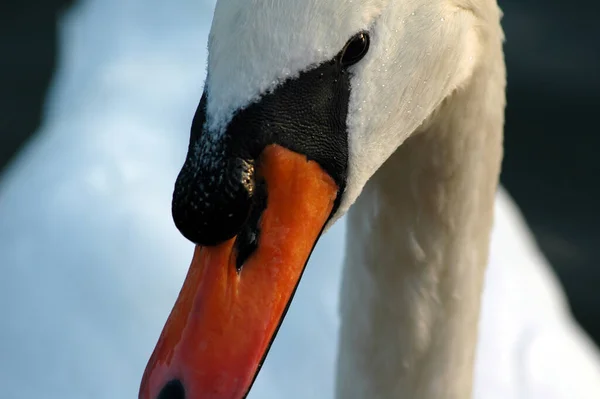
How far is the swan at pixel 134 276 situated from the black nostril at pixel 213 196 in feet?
5.53

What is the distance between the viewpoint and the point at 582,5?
4.87 meters

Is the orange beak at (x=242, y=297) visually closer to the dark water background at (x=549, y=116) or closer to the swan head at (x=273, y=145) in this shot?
the swan head at (x=273, y=145)

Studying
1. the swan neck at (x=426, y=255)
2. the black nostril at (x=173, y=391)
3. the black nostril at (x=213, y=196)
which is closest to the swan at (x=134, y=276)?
the swan neck at (x=426, y=255)

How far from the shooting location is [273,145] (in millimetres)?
1498

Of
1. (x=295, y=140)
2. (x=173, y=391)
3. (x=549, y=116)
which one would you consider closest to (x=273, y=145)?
(x=295, y=140)

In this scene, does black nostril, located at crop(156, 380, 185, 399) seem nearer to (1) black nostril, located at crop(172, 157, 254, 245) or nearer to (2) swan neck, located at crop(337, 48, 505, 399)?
(1) black nostril, located at crop(172, 157, 254, 245)

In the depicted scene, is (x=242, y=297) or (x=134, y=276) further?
(x=134, y=276)

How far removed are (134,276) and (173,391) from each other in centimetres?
186


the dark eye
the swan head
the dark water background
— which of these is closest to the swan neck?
the swan head

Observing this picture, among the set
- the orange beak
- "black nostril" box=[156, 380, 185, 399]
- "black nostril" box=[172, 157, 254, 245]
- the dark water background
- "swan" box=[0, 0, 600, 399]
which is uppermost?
"black nostril" box=[172, 157, 254, 245]

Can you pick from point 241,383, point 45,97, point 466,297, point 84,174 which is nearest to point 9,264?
point 84,174

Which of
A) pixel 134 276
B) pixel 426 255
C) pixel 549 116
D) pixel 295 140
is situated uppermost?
pixel 295 140

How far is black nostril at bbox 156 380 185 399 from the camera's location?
1.58m

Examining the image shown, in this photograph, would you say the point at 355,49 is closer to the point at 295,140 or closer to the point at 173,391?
the point at 295,140
